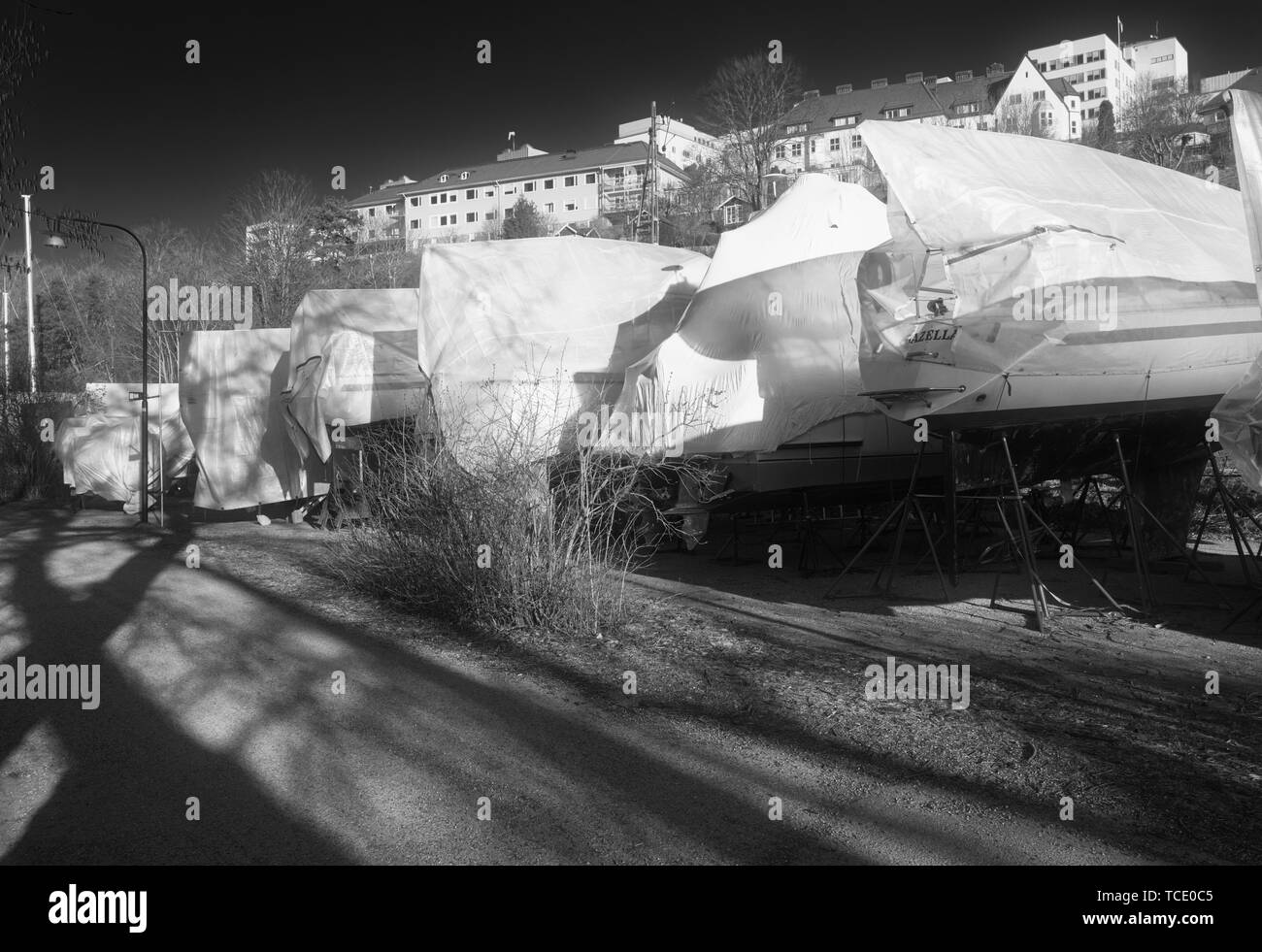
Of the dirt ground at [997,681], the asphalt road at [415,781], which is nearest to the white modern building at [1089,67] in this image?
the dirt ground at [997,681]

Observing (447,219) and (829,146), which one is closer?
(829,146)

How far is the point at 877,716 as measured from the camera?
6.44 m

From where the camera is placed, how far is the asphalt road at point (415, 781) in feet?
14.9

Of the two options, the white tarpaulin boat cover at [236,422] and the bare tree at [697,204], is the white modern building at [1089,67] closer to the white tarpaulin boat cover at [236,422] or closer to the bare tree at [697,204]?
the bare tree at [697,204]

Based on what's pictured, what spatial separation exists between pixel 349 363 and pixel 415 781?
1414 cm

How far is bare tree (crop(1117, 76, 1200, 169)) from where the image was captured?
47.5 m

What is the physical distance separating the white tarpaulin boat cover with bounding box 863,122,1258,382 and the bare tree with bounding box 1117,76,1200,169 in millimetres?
36126

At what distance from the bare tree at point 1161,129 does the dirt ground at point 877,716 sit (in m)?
39.6

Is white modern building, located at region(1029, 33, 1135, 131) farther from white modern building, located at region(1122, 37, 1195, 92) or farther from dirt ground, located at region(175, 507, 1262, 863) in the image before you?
dirt ground, located at region(175, 507, 1262, 863)

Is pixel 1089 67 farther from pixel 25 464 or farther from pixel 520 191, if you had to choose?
pixel 25 464

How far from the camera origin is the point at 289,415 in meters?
19.9

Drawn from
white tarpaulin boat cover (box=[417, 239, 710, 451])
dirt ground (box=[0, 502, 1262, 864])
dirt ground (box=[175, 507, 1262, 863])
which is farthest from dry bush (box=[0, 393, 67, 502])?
dirt ground (box=[175, 507, 1262, 863])

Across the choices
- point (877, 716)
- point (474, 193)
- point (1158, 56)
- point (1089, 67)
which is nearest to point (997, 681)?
point (877, 716)

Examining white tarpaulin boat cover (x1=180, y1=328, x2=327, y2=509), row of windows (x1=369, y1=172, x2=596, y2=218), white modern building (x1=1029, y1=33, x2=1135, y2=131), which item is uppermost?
white modern building (x1=1029, y1=33, x2=1135, y2=131)
